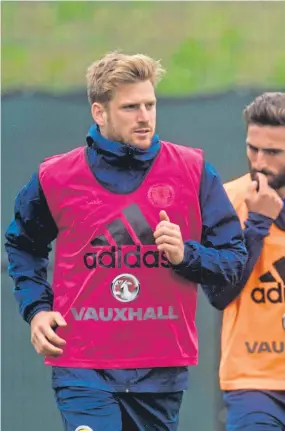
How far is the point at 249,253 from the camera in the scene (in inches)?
202

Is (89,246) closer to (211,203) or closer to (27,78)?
(211,203)

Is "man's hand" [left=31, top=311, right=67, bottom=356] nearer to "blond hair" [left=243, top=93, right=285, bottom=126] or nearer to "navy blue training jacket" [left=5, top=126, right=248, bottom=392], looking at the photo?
"navy blue training jacket" [left=5, top=126, right=248, bottom=392]

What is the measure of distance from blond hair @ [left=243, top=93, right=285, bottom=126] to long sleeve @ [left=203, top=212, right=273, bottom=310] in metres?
0.44

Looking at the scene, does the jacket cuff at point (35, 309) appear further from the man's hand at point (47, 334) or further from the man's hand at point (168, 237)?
the man's hand at point (168, 237)

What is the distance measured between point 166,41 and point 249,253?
7.69ft

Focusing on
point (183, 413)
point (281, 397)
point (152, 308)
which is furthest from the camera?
point (183, 413)

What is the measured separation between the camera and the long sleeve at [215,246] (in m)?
4.60

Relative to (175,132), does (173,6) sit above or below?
above

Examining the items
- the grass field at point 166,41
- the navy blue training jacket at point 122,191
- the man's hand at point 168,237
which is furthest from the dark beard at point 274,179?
the grass field at point 166,41

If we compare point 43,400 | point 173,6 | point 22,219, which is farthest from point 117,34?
point 22,219

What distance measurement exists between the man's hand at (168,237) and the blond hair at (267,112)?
108 cm

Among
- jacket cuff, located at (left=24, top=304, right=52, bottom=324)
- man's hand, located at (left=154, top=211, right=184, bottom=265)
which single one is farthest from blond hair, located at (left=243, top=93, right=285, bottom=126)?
jacket cuff, located at (left=24, top=304, right=52, bottom=324)

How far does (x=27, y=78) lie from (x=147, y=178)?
8.91 feet

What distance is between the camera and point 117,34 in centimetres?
719
